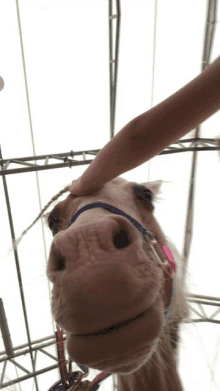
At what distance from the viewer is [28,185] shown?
514 cm

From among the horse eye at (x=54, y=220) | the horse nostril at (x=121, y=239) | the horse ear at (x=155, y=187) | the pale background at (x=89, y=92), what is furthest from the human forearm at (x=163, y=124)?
the pale background at (x=89, y=92)

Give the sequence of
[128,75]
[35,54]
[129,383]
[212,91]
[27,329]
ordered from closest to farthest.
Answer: [212,91] < [129,383] < [35,54] < [128,75] < [27,329]

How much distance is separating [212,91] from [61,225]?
Answer: 1.25 meters

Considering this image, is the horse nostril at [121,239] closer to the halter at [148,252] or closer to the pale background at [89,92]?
the halter at [148,252]

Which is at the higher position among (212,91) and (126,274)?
(212,91)

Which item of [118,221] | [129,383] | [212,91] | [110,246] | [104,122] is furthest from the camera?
[104,122]

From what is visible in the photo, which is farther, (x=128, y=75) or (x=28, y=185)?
(x=28, y=185)

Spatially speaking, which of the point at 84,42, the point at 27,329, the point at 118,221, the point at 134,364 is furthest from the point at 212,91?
the point at 27,329

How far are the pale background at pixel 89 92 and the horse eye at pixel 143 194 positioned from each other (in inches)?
71.4

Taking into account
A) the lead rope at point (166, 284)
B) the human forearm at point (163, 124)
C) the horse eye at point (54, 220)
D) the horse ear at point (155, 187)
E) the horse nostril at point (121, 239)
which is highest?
the human forearm at point (163, 124)

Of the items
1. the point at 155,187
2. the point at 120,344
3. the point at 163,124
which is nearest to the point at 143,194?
the point at 155,187

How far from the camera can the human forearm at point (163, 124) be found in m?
0.73

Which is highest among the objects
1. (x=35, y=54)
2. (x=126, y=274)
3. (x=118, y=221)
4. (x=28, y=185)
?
(x=35, y=54)

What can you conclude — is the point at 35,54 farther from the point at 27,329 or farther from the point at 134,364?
the point at 27,329
